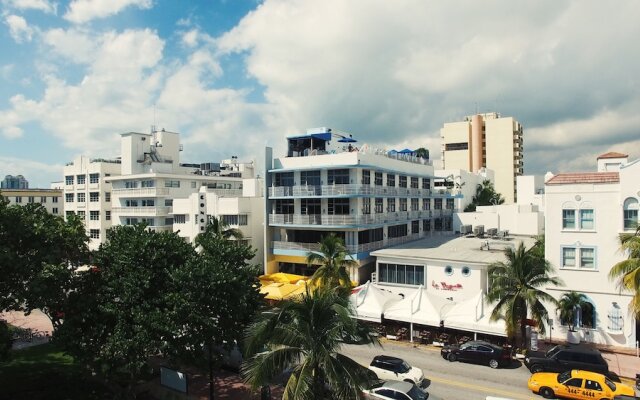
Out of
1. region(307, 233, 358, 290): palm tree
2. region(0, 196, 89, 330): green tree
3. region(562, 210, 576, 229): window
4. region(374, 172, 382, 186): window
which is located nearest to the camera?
region(0, 196, 89, 330): green tree

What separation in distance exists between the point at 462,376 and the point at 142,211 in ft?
149

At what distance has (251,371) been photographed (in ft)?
45.0

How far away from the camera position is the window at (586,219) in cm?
2895

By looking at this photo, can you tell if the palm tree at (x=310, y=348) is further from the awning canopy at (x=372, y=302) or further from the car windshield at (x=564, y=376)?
the awning canopy at (x=372, y=302)

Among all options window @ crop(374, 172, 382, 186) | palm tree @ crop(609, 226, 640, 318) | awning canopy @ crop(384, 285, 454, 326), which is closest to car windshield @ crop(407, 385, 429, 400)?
awning canopy @ crop(384, 285, 454, 326)

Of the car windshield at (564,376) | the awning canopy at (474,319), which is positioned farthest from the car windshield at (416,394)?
the awning canopy at (474,319)

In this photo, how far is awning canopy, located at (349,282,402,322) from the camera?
31.3 meters

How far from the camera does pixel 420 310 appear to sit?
3030cm

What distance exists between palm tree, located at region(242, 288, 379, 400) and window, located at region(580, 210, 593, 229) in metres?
21.7

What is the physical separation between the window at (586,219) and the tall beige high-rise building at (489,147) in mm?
84233

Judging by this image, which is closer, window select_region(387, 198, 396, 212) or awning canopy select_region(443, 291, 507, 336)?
awning canopy select_region(443, 291, 507, 336)

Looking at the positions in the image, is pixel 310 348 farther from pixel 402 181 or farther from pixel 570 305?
pixel 402 181

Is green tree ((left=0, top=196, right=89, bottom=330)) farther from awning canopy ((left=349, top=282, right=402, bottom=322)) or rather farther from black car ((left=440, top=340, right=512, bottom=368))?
black car ((left=440, top=340, right=512, bottom=368))

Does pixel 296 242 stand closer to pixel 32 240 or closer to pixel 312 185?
pixel 312 185
